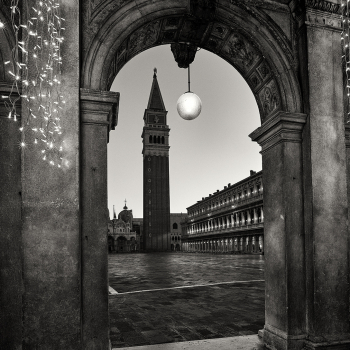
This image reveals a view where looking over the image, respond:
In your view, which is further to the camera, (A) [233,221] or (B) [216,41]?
(A) [233,221]

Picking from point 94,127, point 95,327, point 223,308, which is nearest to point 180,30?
point 94,127

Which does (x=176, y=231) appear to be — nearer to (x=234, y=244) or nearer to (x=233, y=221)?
(x=233, y=221)

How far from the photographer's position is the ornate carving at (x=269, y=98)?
18.2ft

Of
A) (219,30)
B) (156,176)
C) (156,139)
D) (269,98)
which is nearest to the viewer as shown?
(219,30)

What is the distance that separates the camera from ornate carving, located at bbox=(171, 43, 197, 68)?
611 centimetres

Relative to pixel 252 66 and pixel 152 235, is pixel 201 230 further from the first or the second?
pixel 252 66

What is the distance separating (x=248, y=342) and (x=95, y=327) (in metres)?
2.47

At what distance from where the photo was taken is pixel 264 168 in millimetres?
5891

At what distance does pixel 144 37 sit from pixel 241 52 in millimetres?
1558

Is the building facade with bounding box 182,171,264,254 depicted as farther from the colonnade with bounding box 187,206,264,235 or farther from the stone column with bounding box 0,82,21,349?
the stone column with bounding box 0,82,21,349

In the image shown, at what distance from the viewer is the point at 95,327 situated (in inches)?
169

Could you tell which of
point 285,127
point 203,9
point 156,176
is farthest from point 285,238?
point 156,176

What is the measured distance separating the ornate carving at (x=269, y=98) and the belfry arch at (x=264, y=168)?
0.06 ft

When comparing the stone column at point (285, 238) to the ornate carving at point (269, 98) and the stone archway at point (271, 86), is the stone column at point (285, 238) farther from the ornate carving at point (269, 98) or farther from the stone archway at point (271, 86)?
the ornate carving at point (269, 98)
